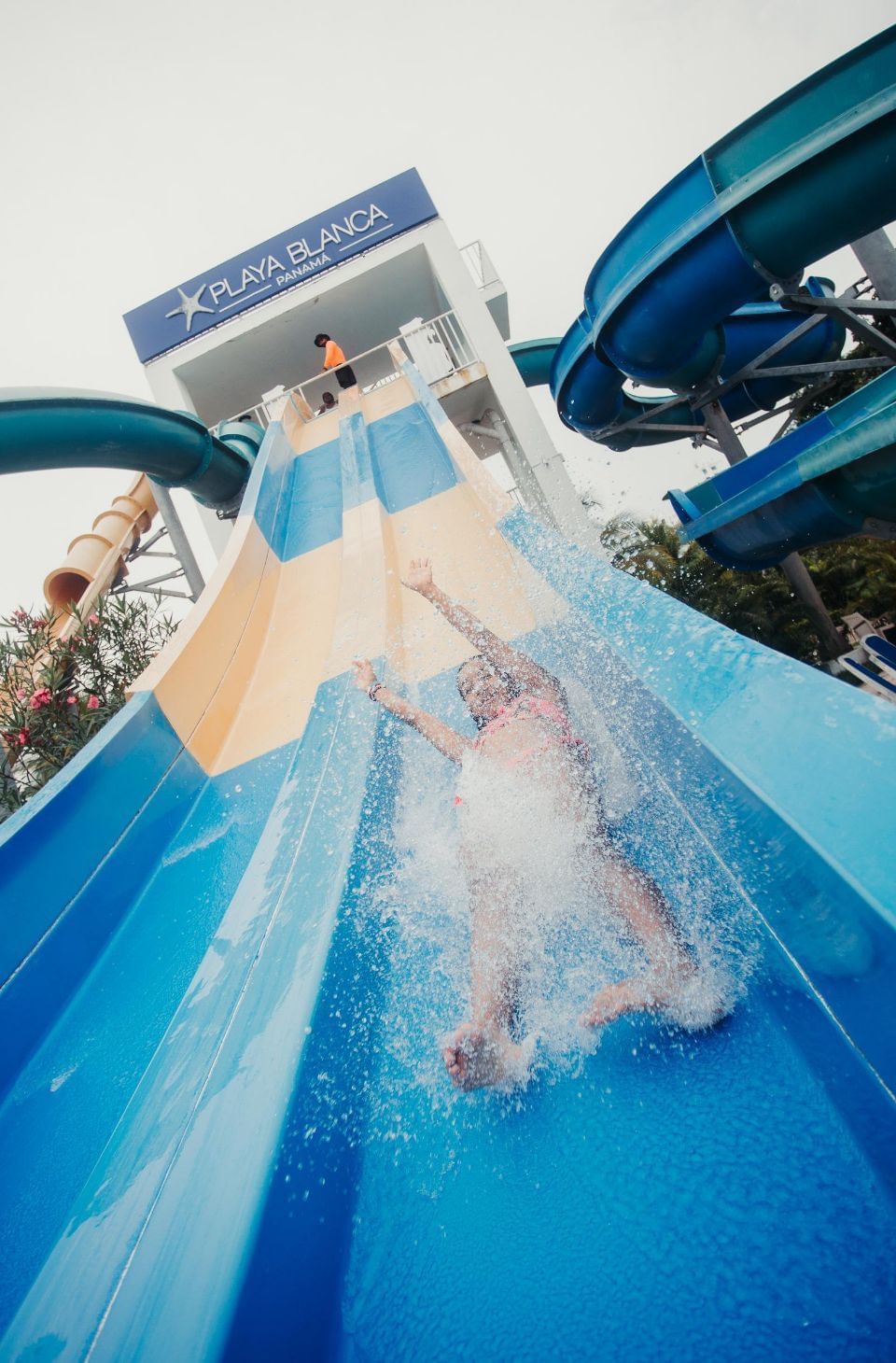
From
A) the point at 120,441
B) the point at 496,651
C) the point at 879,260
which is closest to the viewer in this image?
the point at 496,651

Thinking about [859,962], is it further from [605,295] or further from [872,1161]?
[605,295]

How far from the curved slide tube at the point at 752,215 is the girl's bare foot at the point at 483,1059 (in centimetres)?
365

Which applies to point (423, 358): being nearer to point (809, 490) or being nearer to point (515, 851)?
point (809, 490)

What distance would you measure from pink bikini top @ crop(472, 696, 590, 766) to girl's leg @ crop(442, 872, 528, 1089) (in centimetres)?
41

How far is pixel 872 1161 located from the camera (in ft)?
3.00

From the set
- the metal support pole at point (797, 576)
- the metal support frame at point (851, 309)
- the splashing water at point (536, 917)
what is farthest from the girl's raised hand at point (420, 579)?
the metal support pole at point (797, 576)

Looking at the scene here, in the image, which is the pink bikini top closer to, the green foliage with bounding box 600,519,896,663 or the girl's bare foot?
the girl's bare foot

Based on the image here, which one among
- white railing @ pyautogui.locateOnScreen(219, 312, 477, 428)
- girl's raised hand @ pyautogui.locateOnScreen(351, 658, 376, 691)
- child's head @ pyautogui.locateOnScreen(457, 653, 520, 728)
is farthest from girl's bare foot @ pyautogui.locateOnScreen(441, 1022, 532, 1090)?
white railing @ pyautogui.locateOnScreen(219, 312, 477, 428)

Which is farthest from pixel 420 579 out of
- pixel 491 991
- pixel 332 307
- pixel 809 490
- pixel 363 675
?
pixel 332 307

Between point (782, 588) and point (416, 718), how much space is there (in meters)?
14.3

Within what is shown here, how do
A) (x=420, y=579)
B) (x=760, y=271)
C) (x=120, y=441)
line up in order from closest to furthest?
(x=420, y=579) → (x=760, y=271) → (x=120, y=441)

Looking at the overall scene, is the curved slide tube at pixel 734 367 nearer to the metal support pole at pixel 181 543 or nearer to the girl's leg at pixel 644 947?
the girl's leg at pixel 644 947

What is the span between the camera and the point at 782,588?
13.9 meters

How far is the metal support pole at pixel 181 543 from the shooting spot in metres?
7.59
